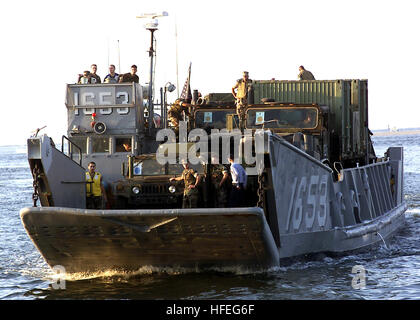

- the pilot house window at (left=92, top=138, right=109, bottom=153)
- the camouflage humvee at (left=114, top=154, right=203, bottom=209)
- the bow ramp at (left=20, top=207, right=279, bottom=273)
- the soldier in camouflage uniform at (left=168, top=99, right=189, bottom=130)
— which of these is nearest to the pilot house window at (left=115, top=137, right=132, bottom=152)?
the pilot house window at (left=92, top=138, right=109, bottom=153)

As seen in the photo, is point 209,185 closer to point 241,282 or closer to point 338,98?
point 241,282

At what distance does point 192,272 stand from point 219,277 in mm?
481

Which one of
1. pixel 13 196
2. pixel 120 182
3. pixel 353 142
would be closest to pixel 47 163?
pixel 120 182

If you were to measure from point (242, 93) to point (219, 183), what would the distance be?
14.2 ft

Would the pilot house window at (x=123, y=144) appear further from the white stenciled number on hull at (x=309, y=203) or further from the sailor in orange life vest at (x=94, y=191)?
the white stenciled number on hull at (x=309, y=203)

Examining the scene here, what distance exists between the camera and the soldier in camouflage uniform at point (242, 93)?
60.2 ft

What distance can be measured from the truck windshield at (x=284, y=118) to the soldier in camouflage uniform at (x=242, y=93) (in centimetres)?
19

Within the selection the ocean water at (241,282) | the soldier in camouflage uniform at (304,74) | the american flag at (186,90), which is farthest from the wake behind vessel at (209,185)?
the soldier in camouflage uniform at (304,74)

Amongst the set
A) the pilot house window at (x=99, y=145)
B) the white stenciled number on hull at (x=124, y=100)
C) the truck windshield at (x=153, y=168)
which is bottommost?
the truck windshield at (x=153, y=168)

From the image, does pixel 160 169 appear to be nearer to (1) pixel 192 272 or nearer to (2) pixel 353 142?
(1) pixel 192 272

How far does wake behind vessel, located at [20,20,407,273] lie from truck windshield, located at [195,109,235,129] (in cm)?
2

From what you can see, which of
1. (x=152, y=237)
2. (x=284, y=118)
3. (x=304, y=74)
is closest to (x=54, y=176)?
(x=152, y=237)

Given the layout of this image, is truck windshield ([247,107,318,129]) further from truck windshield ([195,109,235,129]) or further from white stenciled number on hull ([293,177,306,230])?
white stenciled number on hull ([293,177,306,230])

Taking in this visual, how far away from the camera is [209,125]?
19.8 meters
